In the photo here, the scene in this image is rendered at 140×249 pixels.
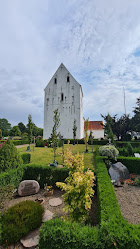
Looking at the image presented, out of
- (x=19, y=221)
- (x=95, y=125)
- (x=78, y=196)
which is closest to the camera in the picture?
(x=78, y=196)

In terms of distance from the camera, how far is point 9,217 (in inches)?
148

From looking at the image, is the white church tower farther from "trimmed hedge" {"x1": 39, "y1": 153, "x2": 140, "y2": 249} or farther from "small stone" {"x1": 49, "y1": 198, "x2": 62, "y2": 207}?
"trimmed hedge" {"x1": 39, "y1": 153, "x2": 140, "y2": 249}

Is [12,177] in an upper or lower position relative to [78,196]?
lower

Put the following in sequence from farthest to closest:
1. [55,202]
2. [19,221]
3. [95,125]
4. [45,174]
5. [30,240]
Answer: [95,125] → [45,174] → [55,202] → [19,221] → [30,240]

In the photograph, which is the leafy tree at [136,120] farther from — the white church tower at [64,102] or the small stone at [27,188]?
the small stone at [27,188]

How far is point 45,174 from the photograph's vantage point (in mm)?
7086

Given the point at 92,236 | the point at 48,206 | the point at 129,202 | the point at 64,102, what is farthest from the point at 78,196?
the point at 64,102

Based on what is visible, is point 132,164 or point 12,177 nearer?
point 12,177

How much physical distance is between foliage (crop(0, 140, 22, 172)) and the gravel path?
5722 millimetres

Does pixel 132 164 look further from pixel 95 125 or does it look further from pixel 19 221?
pixel 95 125

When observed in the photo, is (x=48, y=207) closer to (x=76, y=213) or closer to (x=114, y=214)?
(x=76, y=213)

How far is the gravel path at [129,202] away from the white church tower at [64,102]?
2219 cm

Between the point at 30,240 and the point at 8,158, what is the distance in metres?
4.09

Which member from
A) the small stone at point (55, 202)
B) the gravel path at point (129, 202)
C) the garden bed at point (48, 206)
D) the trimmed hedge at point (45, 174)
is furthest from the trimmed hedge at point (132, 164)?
the small stone at point (55, 202)
